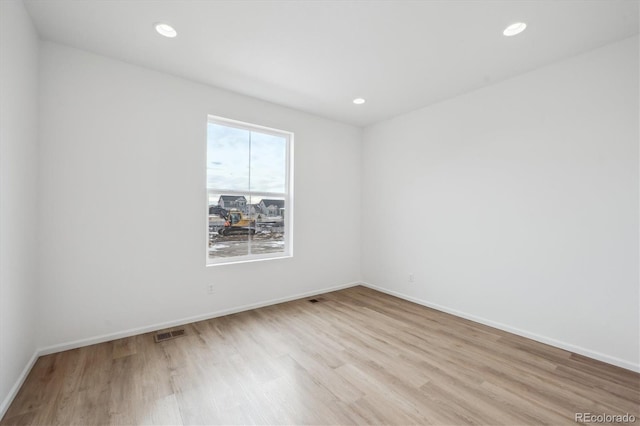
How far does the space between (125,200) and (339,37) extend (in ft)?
8.76

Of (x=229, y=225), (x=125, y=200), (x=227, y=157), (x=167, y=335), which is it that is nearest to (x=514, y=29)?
(x=227, y=157)

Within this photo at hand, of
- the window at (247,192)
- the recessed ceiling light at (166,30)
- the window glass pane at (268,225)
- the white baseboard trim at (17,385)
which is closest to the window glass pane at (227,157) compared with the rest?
the window at (247,192)

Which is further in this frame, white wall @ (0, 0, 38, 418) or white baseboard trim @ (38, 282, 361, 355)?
white baseboard trim @ (38, 282, 361, 355)

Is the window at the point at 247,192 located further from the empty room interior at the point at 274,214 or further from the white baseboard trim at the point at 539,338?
the white baseboard trim at the point at 539,338

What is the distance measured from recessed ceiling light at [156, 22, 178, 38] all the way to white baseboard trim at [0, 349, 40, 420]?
2.95 meters

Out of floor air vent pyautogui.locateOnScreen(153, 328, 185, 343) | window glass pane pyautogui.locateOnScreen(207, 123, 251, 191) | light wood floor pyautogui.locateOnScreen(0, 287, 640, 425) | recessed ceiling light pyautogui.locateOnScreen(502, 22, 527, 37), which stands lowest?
light wood floor pyautogui.locateOnScreen(0, 287, 640, 425)

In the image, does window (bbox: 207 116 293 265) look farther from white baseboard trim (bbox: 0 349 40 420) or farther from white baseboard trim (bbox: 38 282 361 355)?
white baseboard trim (bbox: 0 349 40 420)

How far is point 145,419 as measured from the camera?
1.72 m

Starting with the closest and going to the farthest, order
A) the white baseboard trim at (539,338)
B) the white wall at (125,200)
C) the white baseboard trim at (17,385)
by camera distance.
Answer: the white baseboard trim at (17,385), the white baseboard trim at (539,338), the white wall at (125,200)

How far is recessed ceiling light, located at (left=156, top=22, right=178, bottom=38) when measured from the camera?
2291 millimetres

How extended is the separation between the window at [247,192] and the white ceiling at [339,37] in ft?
2.41

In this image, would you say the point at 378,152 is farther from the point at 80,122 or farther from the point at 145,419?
the point at 145,419

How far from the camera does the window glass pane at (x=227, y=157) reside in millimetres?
3523

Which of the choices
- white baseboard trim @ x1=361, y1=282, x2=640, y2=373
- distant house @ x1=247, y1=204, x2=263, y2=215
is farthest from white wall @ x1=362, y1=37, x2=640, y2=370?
distant house @ x1=247, y1=204, x2=263, y2=215
